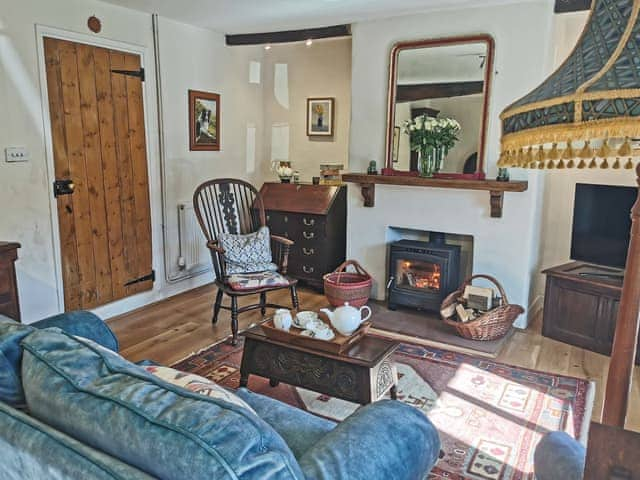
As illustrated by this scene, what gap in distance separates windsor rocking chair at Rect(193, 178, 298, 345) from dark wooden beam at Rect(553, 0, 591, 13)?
2471 mm

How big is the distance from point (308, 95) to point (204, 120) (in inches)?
46.0

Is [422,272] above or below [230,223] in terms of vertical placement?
below

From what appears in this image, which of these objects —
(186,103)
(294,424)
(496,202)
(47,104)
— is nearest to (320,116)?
(186,103)

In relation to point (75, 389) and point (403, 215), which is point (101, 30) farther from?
point (75, 389)

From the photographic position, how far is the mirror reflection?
3.80 metres

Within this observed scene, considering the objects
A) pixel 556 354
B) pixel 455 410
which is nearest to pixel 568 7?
pixel 556 354

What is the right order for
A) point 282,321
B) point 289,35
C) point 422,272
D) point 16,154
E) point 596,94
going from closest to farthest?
point 596,94, point 282,321, point 16,154, point 422,272, point 289,35

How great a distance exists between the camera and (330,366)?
91.5 inches

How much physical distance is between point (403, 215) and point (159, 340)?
7.00ft

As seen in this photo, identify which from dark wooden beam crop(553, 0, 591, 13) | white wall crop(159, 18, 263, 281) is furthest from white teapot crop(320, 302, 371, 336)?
dark wooden beam crop(553, 0, 591, 13)

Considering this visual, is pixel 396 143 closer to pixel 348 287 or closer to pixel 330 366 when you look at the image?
pixel 348 287

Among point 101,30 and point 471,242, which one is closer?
point 101,30

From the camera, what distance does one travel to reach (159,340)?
356 centimetres

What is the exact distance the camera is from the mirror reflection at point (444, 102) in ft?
12.5
